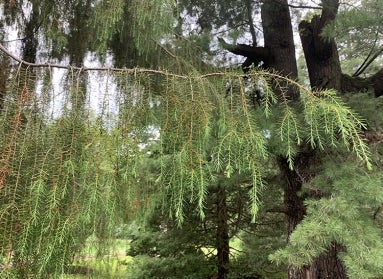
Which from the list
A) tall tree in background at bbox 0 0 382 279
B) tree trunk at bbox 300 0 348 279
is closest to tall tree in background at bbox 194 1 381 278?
tree trunk at bbox 300 0 348 279

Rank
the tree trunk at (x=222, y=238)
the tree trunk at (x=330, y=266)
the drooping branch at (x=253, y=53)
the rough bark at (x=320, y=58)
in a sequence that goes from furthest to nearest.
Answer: the tree trunk at (x=222, y=238), the drooping branch at (x=253, y=53), the rough bark at (x=320, y=58), the tree trunk at (x=330, y=266)

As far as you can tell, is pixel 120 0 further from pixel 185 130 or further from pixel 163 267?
pixel 163 267

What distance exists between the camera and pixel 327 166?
3.03 m

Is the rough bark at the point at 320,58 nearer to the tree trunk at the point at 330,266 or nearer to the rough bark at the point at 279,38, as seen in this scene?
the rough bark at the point at 279,38

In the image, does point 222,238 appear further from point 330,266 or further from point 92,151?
point 92,151

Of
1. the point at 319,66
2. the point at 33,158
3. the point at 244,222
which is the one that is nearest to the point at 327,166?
the point at 319,66

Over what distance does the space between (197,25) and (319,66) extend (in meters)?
1.51

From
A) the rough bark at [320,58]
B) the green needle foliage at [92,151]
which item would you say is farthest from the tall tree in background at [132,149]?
the rough bark at [320,58]

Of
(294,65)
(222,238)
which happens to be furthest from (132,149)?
(222,238)

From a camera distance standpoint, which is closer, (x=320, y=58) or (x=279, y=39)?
(x=320, y=58)

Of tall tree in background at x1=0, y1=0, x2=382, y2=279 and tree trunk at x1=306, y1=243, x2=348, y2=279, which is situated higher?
tall tree in background at x1=0, y1=0, x2=382, y2=279

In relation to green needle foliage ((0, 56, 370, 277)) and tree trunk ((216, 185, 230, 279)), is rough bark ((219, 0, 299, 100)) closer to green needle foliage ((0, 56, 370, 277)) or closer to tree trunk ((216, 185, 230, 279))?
tree trunk ((216, 185, 230, 279))

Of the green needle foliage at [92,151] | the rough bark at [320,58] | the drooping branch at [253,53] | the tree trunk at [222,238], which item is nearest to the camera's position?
the green needle foliage at [92,151]

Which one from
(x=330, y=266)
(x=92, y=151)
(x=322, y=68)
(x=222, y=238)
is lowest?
(x=330, y=266)
